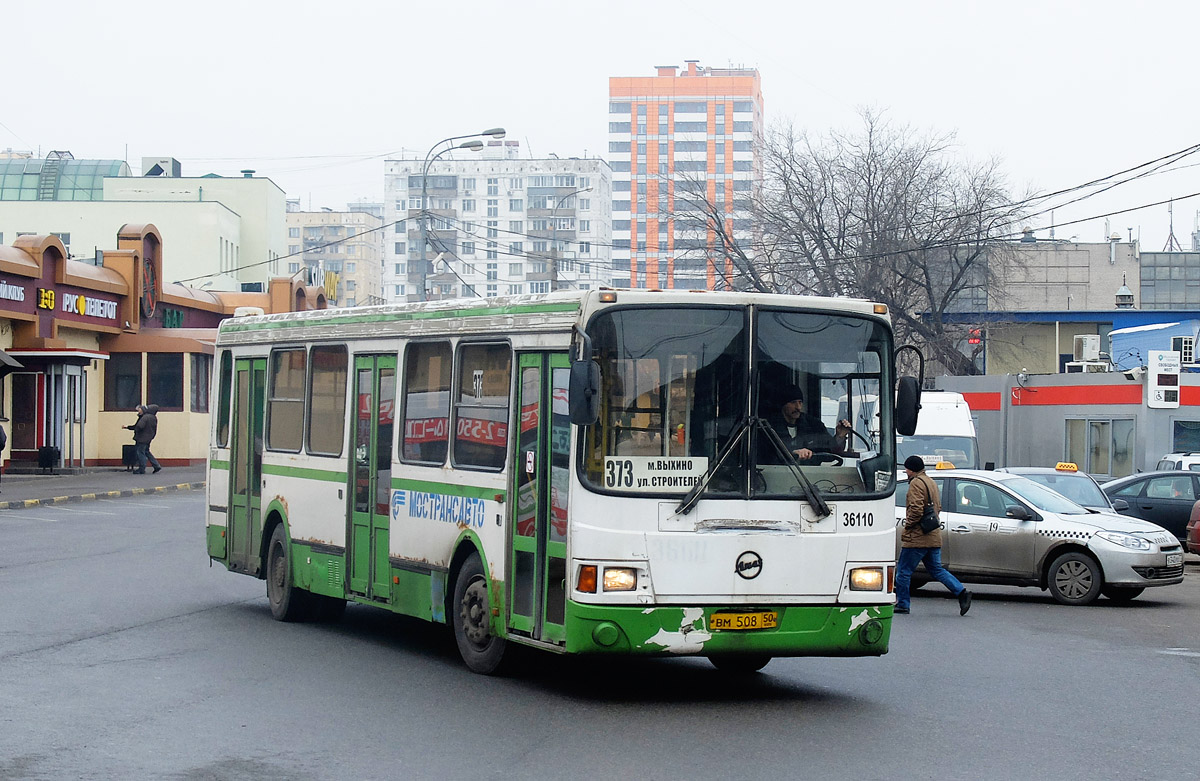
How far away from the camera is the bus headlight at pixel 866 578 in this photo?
961 centimetres

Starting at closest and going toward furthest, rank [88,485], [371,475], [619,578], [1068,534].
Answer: [619,578] < [371,475] < [1068,534] < [88,485]

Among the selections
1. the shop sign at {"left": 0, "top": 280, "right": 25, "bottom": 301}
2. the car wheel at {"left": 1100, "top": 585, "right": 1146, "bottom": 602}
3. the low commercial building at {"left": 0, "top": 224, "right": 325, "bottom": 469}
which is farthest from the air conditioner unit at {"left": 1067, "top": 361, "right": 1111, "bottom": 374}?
the shop sign at {"left": 0, "top": 280, "right": 25, "bottom": 301}

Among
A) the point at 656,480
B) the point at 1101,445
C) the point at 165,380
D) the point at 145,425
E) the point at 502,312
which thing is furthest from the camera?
the point at 165,380

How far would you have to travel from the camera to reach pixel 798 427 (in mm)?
9523

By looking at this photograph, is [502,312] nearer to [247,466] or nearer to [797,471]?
[797,471]

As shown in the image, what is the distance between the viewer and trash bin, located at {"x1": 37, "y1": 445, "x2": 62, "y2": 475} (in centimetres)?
3872

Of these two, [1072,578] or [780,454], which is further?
[1072,578]

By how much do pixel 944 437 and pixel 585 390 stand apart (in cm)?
1801

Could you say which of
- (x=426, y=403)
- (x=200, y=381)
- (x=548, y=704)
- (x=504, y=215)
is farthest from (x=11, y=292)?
(x=504, y=215)

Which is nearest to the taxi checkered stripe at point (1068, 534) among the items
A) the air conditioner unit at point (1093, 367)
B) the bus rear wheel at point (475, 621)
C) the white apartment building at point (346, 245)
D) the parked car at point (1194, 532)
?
the parked car at point (1194, 532)

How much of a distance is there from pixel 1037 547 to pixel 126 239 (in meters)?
35.5

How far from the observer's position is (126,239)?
1809 inches

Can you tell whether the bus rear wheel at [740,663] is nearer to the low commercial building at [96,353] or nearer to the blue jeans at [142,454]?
the low commercial building at [96,353]

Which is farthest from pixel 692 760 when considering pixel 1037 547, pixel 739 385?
pixel 1037 547
